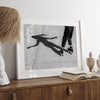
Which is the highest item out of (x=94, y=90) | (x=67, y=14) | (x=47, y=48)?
(x=67, y=14)

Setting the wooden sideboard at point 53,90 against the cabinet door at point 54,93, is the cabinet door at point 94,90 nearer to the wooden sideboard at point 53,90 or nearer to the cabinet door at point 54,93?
the wooden sideboard at point 53,90

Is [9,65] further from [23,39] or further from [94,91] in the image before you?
[94,91]

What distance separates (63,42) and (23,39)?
46 centimetres

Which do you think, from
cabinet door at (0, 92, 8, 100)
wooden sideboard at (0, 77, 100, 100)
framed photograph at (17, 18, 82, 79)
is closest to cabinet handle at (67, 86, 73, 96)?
wooden sideboard at (0, 77, 100, 100)

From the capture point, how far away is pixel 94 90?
1.43 meters

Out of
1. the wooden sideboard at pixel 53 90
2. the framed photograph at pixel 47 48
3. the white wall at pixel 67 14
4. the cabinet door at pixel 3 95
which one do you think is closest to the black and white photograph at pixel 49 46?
the framed photograph at pixel 47 48

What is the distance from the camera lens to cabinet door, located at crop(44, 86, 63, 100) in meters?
1.28

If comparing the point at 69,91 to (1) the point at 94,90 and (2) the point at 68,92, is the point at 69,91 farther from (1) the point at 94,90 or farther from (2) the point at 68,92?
(1) the point at 94,90

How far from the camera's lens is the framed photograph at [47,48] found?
1.57 meters

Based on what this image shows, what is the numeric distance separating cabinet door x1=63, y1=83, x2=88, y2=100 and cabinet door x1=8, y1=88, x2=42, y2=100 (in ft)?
0.81

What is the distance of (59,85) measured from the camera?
1.31 meters

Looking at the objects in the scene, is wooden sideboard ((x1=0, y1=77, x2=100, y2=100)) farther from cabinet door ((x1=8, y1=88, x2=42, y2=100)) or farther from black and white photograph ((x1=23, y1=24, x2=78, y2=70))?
black and white photograph ((x1=23, y1=24, x2=78, y2=70))

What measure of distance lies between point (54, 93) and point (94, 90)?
1.32 feet

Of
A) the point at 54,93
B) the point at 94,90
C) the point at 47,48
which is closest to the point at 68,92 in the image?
the point at 54,93
